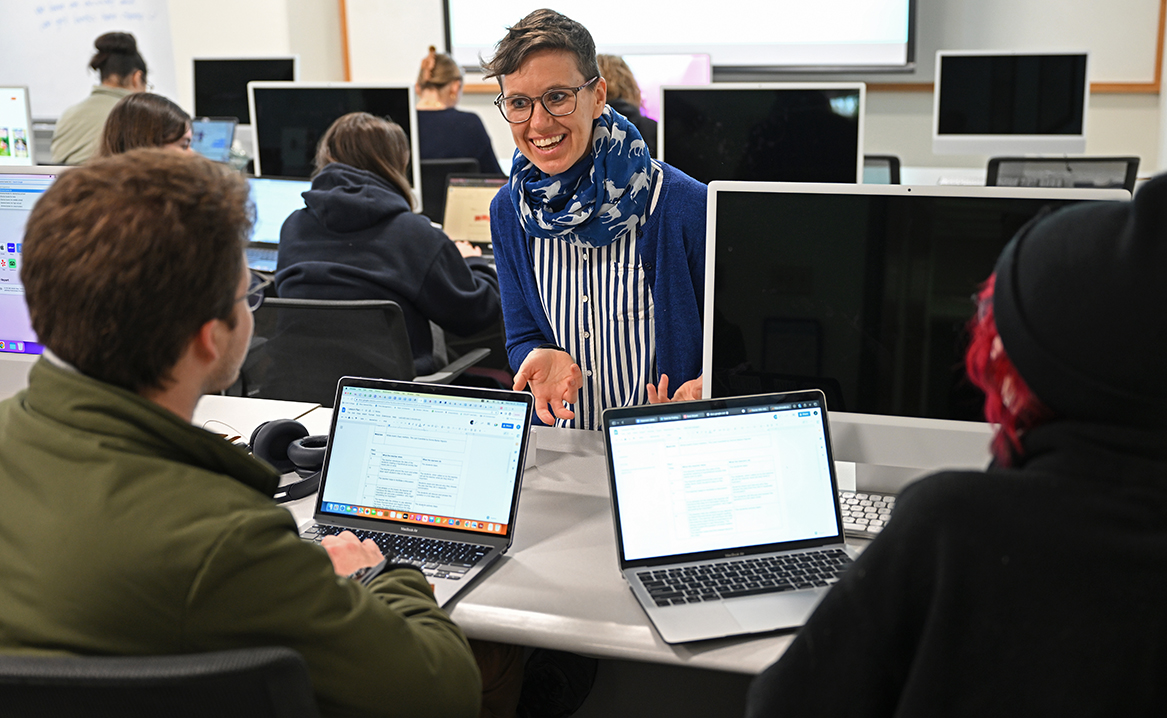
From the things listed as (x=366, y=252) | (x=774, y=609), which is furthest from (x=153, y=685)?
(x=366, y=252)

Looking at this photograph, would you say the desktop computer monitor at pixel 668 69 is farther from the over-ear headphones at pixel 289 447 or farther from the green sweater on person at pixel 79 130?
the over-ear headphones at pixel 289 447

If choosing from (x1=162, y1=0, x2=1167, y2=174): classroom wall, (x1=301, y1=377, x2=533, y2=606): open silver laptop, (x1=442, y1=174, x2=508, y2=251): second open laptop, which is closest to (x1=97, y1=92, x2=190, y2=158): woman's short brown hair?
(x1=442, y1=174, x2=508, y2=251): second open laptop

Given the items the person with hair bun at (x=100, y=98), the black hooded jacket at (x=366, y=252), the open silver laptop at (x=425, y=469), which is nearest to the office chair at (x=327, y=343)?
the black hooded jacket at (x=366, y=252)

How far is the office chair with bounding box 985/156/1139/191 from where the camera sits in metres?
3.65

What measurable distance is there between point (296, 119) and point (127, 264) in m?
3.27

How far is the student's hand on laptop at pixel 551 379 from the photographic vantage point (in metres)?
1.70

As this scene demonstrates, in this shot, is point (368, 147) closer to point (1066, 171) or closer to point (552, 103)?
point (552, 103)

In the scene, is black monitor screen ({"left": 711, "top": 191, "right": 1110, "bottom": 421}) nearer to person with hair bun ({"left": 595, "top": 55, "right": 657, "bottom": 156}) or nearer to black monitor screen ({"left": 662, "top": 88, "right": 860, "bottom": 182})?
black monitor screen ({"left": 662, "top": 88, "right": 860, "bottom": 182})

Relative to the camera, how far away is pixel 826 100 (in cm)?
298

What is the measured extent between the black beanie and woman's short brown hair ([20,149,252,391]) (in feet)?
2.16

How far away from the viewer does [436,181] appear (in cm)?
414

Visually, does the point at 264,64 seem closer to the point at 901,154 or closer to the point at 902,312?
the point at 901,154

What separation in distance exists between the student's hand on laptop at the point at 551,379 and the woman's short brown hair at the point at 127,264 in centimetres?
84

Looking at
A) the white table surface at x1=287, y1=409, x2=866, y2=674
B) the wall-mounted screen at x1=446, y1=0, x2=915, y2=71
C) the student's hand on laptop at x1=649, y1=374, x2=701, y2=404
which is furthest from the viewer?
the wall-mounted screen at x1=446, y1=0, x2=915, y2=71
